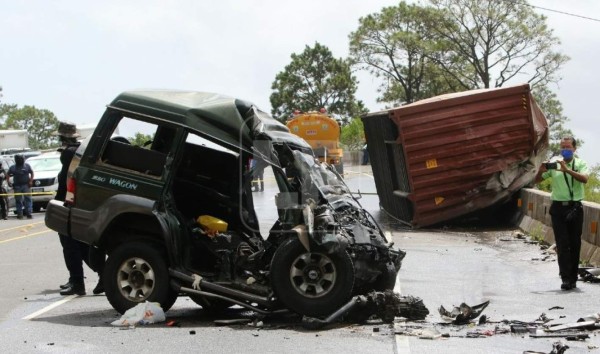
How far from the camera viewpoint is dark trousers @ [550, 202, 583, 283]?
1275cm

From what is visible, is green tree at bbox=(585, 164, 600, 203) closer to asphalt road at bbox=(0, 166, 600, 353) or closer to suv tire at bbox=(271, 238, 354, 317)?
asphalt road at bbox=(0, 166, 600, 353)

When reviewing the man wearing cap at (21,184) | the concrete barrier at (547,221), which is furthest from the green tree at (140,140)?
the man wearing cap at (21,184)

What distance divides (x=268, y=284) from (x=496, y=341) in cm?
236

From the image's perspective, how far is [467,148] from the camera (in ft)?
69.7

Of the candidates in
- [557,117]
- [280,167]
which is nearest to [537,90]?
[557,117]

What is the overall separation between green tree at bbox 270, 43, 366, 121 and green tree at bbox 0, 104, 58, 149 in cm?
6260

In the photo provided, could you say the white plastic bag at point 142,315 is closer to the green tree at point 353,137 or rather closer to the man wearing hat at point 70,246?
the man wearing hat at point 70,246

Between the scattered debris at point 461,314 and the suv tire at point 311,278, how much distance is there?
917mm

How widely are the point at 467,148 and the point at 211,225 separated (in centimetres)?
1130

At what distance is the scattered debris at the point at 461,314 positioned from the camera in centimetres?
984

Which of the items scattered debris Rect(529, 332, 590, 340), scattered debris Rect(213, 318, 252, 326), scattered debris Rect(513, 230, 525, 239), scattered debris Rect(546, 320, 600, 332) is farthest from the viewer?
scattered debris Rect(513, 230, 525, 239)

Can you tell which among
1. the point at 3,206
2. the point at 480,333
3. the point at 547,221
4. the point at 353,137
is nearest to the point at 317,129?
the point at 3,206

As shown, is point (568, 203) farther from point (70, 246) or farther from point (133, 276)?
point (70, 246)

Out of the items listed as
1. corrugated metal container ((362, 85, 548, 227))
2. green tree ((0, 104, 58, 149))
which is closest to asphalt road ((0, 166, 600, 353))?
corrugated metal container ((362, 85, 548, 227))
